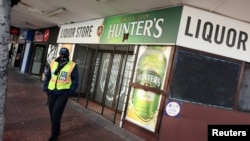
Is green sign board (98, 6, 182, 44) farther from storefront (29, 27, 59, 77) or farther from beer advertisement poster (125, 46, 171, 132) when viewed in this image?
storefront (29, 27, 59, 77)

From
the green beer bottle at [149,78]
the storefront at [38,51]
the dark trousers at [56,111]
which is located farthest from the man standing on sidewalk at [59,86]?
the storefront at [38,51]

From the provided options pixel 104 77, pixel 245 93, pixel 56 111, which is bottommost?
pixel 56 111

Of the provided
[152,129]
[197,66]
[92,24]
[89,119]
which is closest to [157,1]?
[197,66]

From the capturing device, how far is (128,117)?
8031 millimetres

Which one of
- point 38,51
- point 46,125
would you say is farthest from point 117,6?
point 38,51

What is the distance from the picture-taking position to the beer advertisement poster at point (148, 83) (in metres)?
7.21

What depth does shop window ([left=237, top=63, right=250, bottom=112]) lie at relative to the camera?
7316mm

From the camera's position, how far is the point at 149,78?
7562mm

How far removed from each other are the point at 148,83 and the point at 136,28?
166 cm

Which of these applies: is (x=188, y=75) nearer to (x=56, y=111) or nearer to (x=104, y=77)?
(x=56, y=111)

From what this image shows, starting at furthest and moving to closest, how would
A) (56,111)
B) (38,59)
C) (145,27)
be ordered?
(38,59) → (145,27) → (56,111)

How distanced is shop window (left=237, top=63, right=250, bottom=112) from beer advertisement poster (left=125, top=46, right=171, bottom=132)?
195 cm

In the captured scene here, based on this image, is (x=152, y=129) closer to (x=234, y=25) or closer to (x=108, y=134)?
(x=108, y=134)

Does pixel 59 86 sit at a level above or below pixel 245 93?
below
